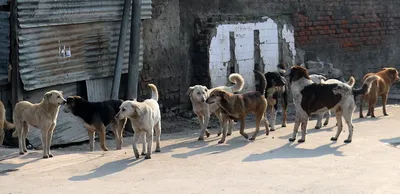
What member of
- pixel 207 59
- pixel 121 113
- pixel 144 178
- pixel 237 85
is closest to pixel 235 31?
pixel 207 59

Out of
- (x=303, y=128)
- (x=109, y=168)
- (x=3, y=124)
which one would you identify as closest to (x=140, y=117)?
(x=109, y=168)

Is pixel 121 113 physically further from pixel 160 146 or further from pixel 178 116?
pixel 178 116

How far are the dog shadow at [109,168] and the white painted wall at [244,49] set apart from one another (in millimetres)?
5900

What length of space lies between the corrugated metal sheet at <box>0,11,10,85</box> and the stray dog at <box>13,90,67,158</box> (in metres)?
1.38

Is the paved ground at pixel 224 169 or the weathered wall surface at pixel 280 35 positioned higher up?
the weathered wall surface at pixel 280 35

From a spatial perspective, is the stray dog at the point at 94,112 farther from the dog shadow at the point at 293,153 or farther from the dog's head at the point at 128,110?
the dog shadow at the point at 293,153

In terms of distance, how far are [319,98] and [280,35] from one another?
571 cm

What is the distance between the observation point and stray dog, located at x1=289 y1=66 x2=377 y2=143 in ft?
40.8

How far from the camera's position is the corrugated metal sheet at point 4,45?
12.7 m

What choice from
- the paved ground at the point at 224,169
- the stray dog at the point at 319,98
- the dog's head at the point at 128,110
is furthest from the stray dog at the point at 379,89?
the dog's head at the point at 128,110

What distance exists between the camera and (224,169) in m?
10.1

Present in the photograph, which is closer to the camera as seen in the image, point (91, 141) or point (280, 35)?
point (91, 141)

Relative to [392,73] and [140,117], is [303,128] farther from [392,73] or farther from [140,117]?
[392,73]

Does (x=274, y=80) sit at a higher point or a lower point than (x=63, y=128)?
higher
